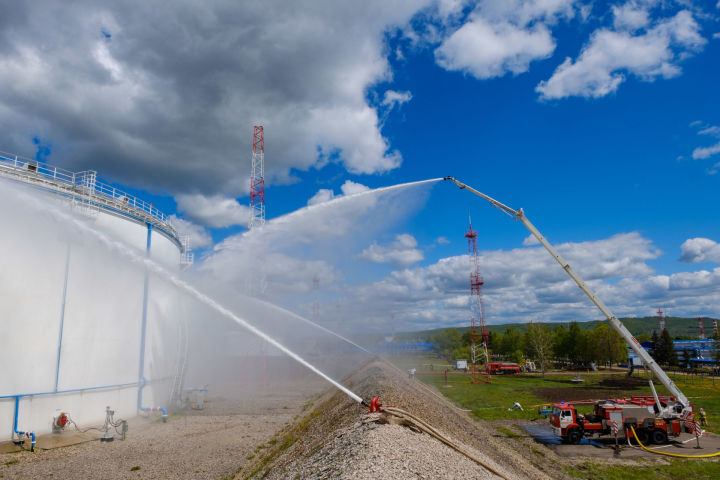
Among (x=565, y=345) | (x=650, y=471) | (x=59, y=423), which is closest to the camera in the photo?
(x=650, y=471)

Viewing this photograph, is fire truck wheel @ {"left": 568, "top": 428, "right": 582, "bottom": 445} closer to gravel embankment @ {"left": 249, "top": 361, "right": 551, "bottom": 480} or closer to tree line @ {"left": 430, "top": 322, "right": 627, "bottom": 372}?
gravel embankment @ {"left": 249, "top": 361, "right": 551, "bottom": 480}

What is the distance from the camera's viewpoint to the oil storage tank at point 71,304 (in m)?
21.8

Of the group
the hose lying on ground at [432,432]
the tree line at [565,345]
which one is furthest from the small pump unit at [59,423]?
the tree line at [565,345]

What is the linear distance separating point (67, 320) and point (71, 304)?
0.92m

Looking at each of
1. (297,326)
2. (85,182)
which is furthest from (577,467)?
(85,182)

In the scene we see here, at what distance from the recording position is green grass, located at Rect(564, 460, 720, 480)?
715 inches

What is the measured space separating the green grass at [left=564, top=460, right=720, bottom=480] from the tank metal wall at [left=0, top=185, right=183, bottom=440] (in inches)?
1042

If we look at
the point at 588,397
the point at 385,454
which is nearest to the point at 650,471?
the point at 385,454

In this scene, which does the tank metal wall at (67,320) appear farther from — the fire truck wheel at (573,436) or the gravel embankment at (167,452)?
the fire truck wheel at (573,436)

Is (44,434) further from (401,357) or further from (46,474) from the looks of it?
(401,357)

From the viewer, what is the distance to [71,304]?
80.0 ft

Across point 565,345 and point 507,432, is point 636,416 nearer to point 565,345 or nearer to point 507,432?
point 507,432

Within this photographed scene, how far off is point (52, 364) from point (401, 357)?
66.3 metres

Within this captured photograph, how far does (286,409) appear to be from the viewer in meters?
36.1
